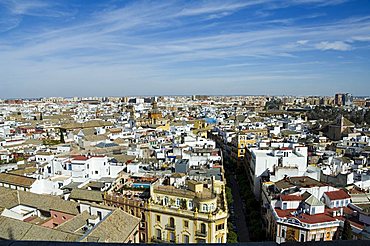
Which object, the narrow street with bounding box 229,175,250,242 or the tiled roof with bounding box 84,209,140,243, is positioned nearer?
the tiled roof with bounding box 84,209,140,243

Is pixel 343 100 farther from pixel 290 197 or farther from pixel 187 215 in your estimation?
pixel 187 215

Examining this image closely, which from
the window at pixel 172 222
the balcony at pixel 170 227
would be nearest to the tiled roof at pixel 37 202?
the balcony at pixel 170 227

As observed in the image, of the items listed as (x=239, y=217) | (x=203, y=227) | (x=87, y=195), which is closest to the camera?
(x=203, y=227)

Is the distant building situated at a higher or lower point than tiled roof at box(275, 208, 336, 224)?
higher

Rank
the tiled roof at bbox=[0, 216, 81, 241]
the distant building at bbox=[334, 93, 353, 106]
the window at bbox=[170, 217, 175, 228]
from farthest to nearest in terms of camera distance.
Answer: the distant building at bbox=[334, 93, 353, 106] < the window at bbox=[170, 217, 175, 228] < the tiled roof at bbox=[0, 216, 81, 241]

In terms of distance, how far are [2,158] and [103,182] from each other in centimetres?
1377

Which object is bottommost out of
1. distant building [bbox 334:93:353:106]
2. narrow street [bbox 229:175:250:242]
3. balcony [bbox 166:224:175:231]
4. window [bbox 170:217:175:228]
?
narrow street [bbox 229:175:250:242]

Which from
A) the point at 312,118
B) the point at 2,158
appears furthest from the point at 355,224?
the point at 312,118

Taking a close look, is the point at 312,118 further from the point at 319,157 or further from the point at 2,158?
the point at 2,158

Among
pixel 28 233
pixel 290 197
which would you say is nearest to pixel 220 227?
pixel 290 197

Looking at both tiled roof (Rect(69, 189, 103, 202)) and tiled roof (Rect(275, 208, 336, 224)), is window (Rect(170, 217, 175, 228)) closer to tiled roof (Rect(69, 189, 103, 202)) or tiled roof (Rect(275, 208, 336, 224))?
tiled roof (Rect(69, 189, 103, 202))

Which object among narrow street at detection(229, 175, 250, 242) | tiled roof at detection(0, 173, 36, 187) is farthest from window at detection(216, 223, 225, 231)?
tiled roof at detection(0, 173, 36, 187)

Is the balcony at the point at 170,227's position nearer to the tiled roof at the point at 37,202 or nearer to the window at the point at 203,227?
the window at the point at 203,227

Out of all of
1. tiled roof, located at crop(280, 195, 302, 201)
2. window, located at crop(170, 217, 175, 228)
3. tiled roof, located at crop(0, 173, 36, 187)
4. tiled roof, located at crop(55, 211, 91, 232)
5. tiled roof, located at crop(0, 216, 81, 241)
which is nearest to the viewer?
tiled roof, located at crop(0, 216, 81, 241)
